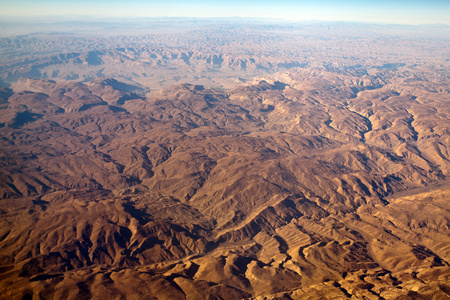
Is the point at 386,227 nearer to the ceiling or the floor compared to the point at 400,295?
nearer to the floor

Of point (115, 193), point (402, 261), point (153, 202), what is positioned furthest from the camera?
point (115, 193)

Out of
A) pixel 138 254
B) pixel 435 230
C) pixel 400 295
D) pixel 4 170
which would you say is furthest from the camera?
pixel 4 170

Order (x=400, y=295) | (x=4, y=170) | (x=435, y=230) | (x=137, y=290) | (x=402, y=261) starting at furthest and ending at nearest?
1. (x=4, y=170)
2. (x=435, y=230)
3. (x=402, y=261)
4. (x=137, y=290)
5. (x=400, y=295)

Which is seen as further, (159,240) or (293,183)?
(293,183)

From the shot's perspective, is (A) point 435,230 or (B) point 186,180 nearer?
(A) point 435,230

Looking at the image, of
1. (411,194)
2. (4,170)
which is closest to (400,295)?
(411,194)

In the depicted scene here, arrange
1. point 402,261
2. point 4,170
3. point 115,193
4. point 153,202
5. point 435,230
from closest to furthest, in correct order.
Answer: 1. point 402,261
2. point 435,230
3. point 153,202
4. point 115,193
5. point 4,170

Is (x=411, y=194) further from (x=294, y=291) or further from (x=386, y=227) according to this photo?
(x=294, y=291)

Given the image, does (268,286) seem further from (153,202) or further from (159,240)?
(153,202)

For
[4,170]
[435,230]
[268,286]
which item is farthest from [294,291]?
[4,170]
